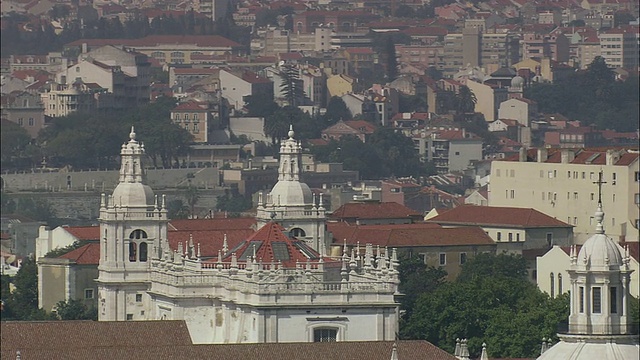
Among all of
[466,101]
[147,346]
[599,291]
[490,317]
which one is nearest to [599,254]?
[599,291]

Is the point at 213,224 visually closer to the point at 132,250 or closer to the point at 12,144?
the point at 132,250

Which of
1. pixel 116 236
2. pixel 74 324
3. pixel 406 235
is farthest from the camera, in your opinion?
pixel 406 235

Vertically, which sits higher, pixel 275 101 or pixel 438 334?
pixel 275 101

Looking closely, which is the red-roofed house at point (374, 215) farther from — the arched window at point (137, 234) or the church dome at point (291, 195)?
the arched window at point (137, 234)

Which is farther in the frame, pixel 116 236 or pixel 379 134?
pixel 379 134

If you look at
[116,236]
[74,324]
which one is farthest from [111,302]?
[74,324]

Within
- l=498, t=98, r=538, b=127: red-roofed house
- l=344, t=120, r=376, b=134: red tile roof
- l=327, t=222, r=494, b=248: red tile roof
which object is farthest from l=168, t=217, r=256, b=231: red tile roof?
l=498, t=98, r=538, b=127: red-roofed house

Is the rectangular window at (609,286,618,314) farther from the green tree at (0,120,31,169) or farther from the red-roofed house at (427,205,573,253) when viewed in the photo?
the green tree at (0,120,31,169)

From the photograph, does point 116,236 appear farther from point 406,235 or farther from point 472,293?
point 406,235
